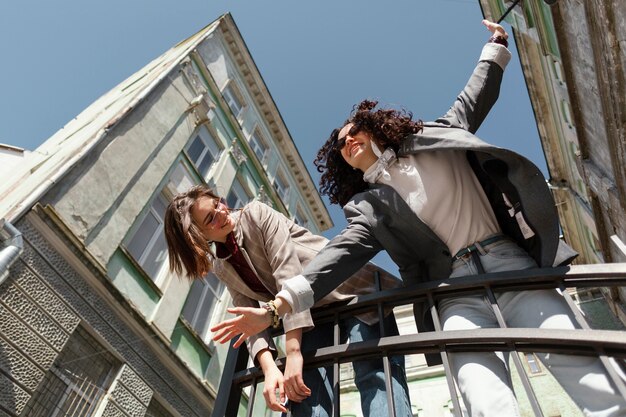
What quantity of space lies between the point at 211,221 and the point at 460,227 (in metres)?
1.56

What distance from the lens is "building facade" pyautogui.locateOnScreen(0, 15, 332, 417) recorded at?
226 inches

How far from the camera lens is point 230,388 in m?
2.18

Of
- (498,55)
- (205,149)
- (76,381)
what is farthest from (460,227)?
(205,149)

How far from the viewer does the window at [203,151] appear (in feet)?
38.5

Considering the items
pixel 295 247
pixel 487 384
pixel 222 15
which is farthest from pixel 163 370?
pixel 222 15

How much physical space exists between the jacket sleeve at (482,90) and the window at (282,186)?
1570cm

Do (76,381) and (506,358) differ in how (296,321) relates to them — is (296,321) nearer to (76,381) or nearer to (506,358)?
(506,358)

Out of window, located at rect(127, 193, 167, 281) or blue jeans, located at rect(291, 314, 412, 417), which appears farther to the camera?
window, located at rect(127, 193, 167, 281)

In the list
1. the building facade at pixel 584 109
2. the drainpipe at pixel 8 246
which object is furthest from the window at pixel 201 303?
the building facade at pixel 584 109

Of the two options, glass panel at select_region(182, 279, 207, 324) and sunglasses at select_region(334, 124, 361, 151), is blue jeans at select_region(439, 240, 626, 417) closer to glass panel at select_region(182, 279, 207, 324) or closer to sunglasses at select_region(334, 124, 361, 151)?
sunglasses at select_region(334, 124, 361, 151)

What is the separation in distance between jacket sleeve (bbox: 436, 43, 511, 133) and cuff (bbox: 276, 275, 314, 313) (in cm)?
130

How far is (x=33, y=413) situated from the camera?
554 centimetres

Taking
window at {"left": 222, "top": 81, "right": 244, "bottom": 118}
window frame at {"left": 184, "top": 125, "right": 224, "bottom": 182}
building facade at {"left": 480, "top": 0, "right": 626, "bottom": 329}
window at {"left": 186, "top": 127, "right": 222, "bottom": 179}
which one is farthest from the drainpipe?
window at {"left": 222, "top": 81, "right": 244, "bottom": 118}

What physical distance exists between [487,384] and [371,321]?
0.83m
